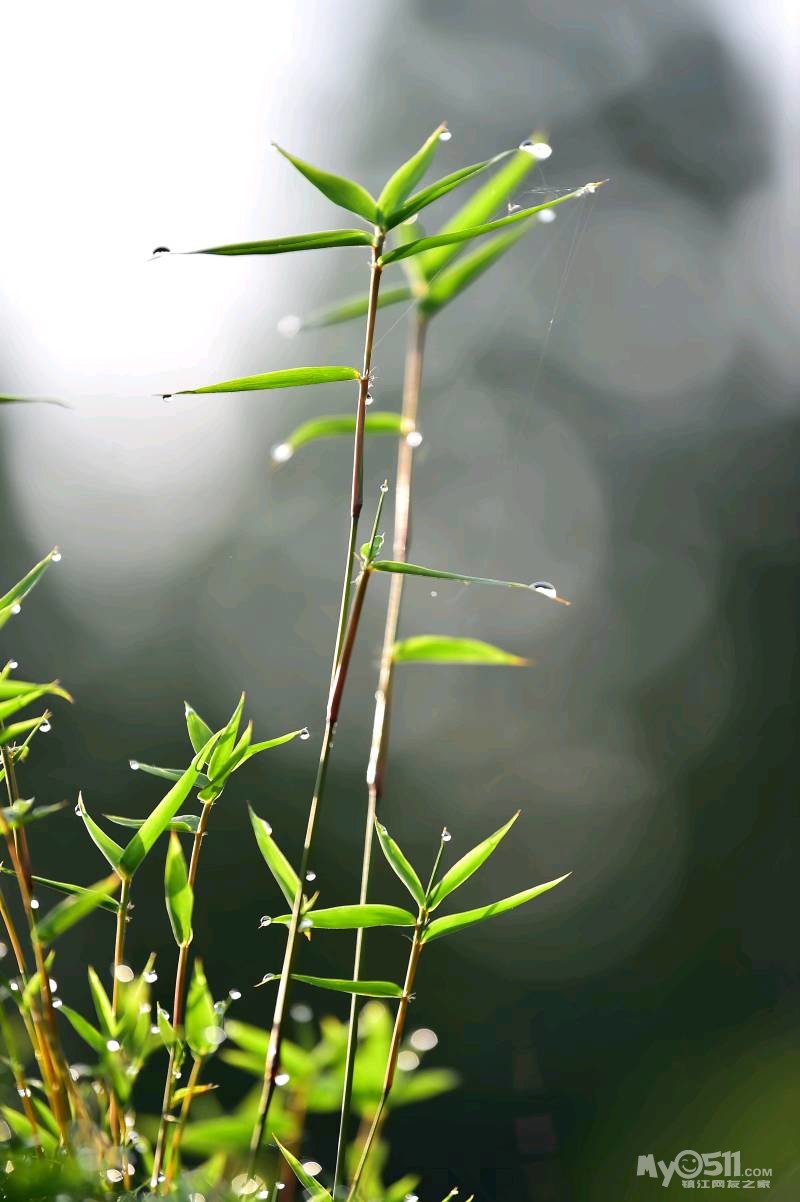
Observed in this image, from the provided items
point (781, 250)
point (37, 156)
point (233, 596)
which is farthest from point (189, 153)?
point (781, 250)

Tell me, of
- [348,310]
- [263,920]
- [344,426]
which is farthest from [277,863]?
[348,310]

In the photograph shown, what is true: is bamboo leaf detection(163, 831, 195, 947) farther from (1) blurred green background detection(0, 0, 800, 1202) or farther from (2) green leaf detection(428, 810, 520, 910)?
(1) blurred green background detection(0, 0, 800, 1202)

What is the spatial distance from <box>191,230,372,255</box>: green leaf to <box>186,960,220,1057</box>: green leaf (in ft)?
1.04

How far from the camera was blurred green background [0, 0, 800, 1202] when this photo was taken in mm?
4027

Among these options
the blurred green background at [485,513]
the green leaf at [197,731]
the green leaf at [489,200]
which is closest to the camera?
the green leaf at [197,731]

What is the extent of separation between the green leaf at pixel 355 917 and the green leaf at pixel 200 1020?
0.23ft

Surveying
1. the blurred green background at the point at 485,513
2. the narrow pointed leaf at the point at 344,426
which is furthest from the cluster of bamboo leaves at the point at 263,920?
the blurred green background at the point at 485,513

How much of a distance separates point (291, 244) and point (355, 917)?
297mm

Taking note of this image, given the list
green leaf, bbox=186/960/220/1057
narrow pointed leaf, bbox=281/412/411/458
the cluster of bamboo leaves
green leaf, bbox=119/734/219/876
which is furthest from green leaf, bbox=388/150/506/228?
green leaf, bbox=186/960/220/1057

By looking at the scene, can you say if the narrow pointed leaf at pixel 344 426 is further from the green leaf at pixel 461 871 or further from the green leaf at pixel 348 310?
the green leaf at pixel 461 871

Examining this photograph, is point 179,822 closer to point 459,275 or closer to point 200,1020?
point 200,1020

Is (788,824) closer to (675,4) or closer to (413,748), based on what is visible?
(413,748)

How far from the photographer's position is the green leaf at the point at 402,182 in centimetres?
40

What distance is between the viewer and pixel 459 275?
0.63m
